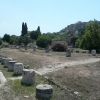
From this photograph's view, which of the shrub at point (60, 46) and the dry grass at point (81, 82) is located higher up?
the shrub at point (60, 46)

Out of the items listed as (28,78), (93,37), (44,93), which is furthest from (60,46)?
(44,93)

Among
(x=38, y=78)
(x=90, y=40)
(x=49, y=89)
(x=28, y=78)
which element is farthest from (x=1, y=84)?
(x=90, y=40)

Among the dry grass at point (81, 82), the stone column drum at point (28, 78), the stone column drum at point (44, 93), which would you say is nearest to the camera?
the stone column drum at point (44, 93)

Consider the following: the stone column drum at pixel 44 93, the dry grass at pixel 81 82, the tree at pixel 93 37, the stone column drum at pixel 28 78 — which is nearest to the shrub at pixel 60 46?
the tree at pixel 93 37

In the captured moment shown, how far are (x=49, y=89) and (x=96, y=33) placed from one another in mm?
26262

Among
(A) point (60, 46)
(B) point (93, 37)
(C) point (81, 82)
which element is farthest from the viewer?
(A) point (60, 46)

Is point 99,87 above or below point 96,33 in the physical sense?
below

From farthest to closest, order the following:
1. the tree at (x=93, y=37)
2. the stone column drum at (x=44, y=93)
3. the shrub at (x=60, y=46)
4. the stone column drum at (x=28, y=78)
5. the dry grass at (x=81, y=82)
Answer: the shrub at (x=60, y=46)
the tree at (x=93, y=37)
the stone column drum at (x=28, y=78)
the dry grass at (x=81, y=82)
the stone column drum at (x=44, y=93)

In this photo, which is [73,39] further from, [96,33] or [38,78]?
[38,78]

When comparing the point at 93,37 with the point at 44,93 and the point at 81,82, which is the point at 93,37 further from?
the point at 44,93

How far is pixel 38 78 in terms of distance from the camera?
12.3 metres

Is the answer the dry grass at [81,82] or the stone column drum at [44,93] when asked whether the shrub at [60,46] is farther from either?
the stone column drum at [44,93]

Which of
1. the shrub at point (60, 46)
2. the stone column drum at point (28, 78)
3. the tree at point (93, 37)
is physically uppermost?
the tree at point (93, 37)

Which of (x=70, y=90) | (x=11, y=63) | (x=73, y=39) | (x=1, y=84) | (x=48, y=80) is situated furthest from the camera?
(x=73, y=39)
